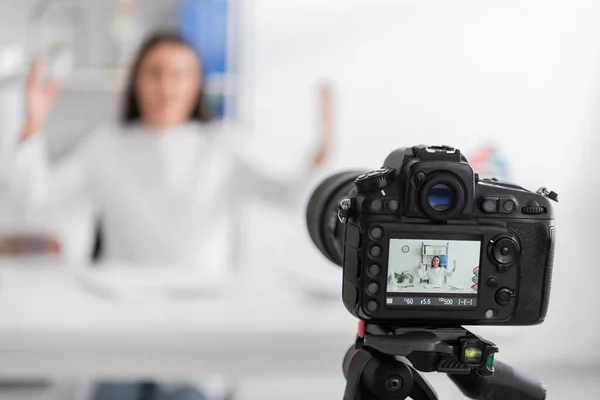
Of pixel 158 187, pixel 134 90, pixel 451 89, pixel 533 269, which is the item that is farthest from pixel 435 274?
A: pixel 451 89

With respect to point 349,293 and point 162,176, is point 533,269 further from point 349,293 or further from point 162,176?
point 162,176

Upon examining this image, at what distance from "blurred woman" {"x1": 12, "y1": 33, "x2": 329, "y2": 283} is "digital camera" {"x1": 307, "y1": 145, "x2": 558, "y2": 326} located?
1.48 m

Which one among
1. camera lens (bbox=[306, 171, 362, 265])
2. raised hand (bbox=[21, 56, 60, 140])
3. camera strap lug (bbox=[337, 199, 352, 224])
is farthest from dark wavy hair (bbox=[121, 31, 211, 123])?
camera strap lug (bbox=[337, 199, 352, 224])

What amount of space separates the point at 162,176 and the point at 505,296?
5.57ft

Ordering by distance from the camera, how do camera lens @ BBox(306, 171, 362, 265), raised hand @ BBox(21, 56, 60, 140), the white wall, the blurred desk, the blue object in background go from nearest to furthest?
camera lens @ BBox(306, 171, 362, 265) → the blurred desk → raised hand @ BBox(21, 56, 60, 140) → the blue object in background → the white wall

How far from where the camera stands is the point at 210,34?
9.39 feet

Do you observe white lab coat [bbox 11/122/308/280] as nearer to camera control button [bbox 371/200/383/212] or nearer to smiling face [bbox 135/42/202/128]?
smiling face [bbox 135/42/202/128]

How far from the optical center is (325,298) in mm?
1780

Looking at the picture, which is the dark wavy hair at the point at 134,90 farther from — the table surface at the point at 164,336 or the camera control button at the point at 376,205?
the camera control button at the point at 376,205

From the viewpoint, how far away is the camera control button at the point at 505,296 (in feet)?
2.21

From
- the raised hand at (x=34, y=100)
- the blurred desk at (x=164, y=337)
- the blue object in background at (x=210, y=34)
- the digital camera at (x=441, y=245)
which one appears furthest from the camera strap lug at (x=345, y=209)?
the blue object in background at (x=210, y=34)

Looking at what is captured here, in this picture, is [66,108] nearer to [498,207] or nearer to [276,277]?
[276,277]

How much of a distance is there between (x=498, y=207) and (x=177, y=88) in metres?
1.69

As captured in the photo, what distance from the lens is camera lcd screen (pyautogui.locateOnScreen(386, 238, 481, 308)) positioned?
2.14 ft
